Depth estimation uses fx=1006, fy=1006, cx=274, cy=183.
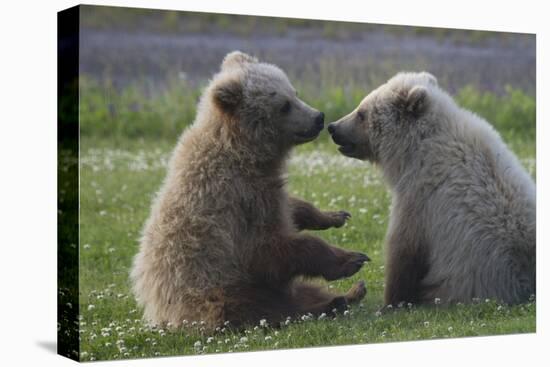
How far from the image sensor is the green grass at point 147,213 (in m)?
8.76

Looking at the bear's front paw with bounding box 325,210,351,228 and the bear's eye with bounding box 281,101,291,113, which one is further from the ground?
the bear's eye with bounding box 281,101,291,113

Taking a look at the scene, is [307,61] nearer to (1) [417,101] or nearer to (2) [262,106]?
(1) [417,101]

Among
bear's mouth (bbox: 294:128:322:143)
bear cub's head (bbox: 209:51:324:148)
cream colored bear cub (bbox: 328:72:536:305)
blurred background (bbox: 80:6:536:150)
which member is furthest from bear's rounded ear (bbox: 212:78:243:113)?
cream colored bear cub (bbox: 328:72:536:305)

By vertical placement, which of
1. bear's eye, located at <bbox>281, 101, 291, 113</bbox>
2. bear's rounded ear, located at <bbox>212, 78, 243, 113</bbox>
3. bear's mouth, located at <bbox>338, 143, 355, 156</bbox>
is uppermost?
bear's rounded ear, located at <bbox>212, 78, 243, 113</bbox>

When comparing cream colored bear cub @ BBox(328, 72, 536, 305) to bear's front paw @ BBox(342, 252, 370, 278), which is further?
cream colored bear cub @ BBox(328, 72, 536, 305)

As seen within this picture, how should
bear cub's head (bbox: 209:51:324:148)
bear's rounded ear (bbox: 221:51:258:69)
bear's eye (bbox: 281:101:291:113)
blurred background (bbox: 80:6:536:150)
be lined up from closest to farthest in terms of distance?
1. bear cub's head (bbox: 209:51:324:148)
2. bear's eye (bbox: 281:101:291:113)
3. bear's rounded ear (bbox: 221:51:258:69)
4. blurred background (bbox: 80:6:536:150)

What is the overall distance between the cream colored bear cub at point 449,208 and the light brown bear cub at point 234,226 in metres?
0.59

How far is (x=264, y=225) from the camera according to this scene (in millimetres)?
8719

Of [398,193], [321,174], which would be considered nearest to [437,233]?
[398,193]

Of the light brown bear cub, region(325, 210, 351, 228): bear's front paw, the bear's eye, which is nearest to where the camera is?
the light brown bear cub

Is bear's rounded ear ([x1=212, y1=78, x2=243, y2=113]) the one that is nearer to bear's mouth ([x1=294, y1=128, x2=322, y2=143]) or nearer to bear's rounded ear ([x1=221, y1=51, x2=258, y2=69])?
bear's rounded ear ([x1=221, y1=51, x2=258, y2=69])

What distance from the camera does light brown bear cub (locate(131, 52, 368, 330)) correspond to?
28.3ft

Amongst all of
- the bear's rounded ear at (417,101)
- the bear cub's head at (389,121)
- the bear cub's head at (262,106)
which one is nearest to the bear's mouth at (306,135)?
the bear cub's head at (262,106)

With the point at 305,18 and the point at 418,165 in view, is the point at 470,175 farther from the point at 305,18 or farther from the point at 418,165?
the point at 305,18
